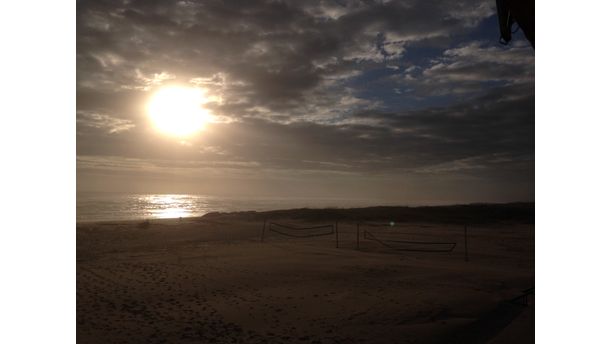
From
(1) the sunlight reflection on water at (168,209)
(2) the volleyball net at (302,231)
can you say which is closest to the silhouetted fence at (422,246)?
(2) the volleyball net at (302,231)

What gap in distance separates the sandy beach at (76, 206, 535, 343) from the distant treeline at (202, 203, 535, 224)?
25994 mm

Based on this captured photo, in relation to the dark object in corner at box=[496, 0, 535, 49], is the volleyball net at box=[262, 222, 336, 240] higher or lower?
lower

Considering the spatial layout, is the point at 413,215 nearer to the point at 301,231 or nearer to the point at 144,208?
the point at 301,231

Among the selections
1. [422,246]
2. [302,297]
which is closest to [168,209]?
[422,246]

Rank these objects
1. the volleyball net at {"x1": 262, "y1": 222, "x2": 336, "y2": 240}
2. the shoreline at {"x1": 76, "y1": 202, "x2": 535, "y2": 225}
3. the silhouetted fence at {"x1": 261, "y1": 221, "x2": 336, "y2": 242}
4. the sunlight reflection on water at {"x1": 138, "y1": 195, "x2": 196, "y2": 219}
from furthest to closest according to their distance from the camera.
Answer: the sunlight reflection on water at {"x1": 138, "y1": 195, "x2": 196, "y2": 219} → the shoreline at {"x1": 76, "y1": 202, "x2": 535, "y2": 225} → the volleyball net at {"x1": 262, "y1": 222, "x2": 336, "y2": 240} → the silhouetted fence at {"x1": 261, "y1": 221, "x2": 336, "y2": 242}

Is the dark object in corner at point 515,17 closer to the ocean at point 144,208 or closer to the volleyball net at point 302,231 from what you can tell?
the volleyball net at point 302,231

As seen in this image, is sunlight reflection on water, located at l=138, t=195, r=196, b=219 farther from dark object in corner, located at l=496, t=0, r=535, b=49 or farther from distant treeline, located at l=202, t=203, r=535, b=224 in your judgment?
dark object in corner, located at l=496, t=0, r=535, b=49

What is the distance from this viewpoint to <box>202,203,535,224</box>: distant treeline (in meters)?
44.8

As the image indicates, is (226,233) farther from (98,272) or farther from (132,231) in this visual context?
(98,272)

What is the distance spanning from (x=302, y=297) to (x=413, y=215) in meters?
39.3

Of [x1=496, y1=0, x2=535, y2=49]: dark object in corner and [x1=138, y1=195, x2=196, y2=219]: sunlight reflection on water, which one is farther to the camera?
[x1=138, y1=195, x2=196, y2=219]: sunlight reflection on water

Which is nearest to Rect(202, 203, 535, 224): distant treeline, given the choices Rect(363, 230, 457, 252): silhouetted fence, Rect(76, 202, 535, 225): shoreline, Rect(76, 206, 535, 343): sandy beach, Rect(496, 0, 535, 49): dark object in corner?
Rect(76, 202, 535, 225): shoreline

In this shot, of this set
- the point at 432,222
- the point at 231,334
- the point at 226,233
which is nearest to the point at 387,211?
the point at 432,222
